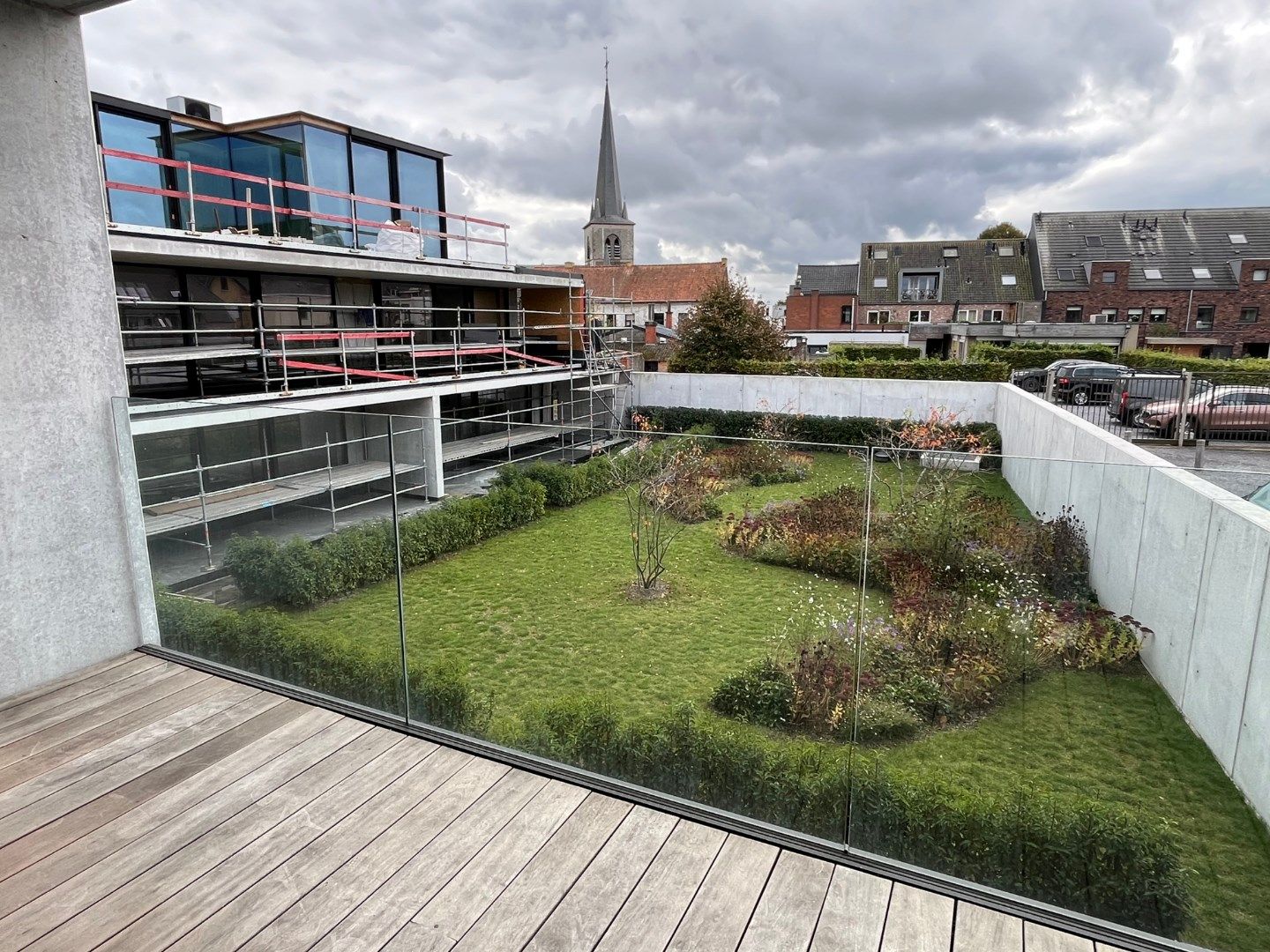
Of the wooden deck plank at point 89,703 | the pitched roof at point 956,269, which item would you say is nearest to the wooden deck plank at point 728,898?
the wooden deck plank at point 89,703

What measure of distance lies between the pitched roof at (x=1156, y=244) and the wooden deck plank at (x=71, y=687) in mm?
44872

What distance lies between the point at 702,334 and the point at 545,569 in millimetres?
21336

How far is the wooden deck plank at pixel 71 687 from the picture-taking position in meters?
3.57

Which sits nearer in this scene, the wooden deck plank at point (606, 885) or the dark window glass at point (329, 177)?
the wooden deck plank at point (606, 885)

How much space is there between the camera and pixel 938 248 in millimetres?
44812

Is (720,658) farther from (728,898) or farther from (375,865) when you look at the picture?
(375,865)

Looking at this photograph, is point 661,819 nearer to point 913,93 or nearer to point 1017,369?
point 913,93

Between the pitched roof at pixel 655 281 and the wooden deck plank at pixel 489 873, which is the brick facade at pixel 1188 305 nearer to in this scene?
the pitched roof at pixel 655 281

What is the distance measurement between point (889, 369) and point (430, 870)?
2112 cm

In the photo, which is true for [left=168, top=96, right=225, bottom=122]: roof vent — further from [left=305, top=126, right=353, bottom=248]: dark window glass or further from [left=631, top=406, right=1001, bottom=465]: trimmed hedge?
[left=631, top=406, right=1001, bottom=465]: trimmed hedge

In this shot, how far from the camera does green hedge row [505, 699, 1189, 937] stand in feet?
7.81

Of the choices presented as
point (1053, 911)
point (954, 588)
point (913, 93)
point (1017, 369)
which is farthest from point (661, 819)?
point (1017, 369)

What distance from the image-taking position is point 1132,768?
8.32ft

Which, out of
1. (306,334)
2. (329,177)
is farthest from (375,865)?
(329,177)
